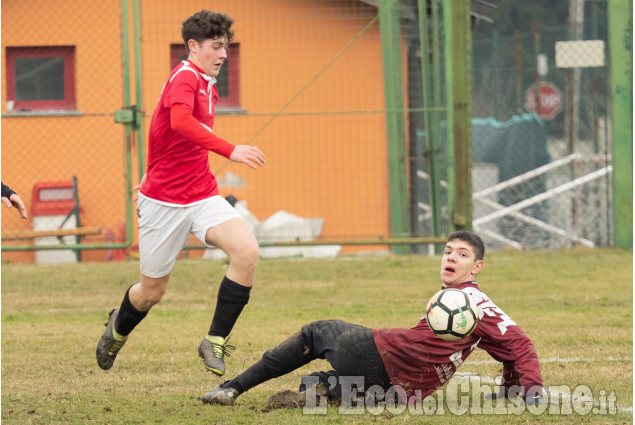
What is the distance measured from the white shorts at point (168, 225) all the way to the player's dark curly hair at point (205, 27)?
0.92 meters

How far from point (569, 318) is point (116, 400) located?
4.33m

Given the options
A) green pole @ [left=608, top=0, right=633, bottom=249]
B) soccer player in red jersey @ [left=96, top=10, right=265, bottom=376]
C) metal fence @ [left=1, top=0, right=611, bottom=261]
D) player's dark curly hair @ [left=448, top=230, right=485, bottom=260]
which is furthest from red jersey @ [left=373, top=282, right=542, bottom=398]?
green pole @ [left=608, top=0, right=633, bottom=249]

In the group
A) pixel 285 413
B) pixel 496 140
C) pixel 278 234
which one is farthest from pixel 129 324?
pixel 496 140

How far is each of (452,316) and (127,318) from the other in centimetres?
214

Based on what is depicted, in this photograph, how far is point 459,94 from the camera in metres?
12.0

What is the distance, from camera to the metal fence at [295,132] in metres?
14.4

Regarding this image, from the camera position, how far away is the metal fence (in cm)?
1438

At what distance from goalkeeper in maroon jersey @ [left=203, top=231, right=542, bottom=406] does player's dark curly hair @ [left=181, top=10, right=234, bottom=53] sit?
1.80 metres

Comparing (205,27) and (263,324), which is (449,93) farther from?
(205,27)

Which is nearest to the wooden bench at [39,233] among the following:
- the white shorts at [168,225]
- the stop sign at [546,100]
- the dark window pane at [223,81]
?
the dark window pane at [223,81]

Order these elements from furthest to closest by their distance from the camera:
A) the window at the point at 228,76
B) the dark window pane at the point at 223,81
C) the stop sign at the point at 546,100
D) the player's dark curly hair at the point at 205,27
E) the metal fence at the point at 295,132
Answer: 1. the stop sign at the point at 546,100
2. the dark window pane at the point at 223,81
3. the window at the point at 228,76
4. the metal fence at the point at 295,132
5. the player's dark curly hair at the point at 205,27

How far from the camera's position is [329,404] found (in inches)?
209

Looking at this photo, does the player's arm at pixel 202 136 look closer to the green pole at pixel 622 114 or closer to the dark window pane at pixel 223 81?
the green pole at pixel 622 114

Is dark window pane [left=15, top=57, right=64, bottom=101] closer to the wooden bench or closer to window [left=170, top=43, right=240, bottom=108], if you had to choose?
window [left=170, top=43, right=240, bottom=108]
